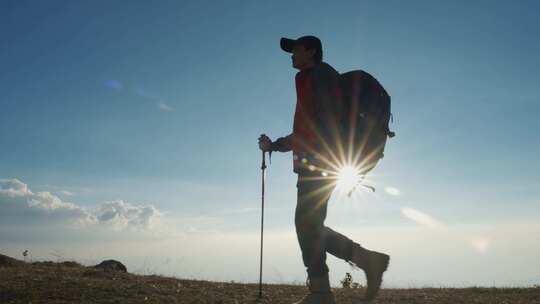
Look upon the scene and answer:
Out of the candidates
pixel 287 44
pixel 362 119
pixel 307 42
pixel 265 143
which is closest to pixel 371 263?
pixel 362 119

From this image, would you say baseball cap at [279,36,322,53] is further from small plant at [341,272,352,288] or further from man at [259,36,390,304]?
small plant at [341,272,352,288]

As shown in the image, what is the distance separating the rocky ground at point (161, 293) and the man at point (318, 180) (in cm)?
203

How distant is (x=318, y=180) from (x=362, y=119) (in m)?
0.87

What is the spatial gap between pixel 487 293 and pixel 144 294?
6.84 metres

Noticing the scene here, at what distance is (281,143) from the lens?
6.65 metres

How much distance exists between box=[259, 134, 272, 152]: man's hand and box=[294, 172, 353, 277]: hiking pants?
40.7 inches

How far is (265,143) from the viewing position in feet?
22.5

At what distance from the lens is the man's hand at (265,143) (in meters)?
6.82

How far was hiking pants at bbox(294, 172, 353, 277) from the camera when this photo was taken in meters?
5.73

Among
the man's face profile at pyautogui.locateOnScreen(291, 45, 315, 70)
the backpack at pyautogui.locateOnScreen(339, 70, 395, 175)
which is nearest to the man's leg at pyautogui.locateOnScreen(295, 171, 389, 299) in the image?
the backpack at pyautogui.locateOnScreen(339, 70, 395, 175)

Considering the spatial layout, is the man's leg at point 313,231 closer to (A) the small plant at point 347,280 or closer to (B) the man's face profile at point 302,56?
(B) the man's face profile at point 302,56

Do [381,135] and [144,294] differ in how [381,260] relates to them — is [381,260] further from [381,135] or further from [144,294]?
[144,294]

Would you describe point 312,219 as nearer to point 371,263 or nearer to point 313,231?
point 313,231

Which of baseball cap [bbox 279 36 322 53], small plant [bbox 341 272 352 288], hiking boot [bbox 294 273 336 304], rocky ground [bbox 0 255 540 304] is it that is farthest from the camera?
small plant [bbox 341 272 352 288]
